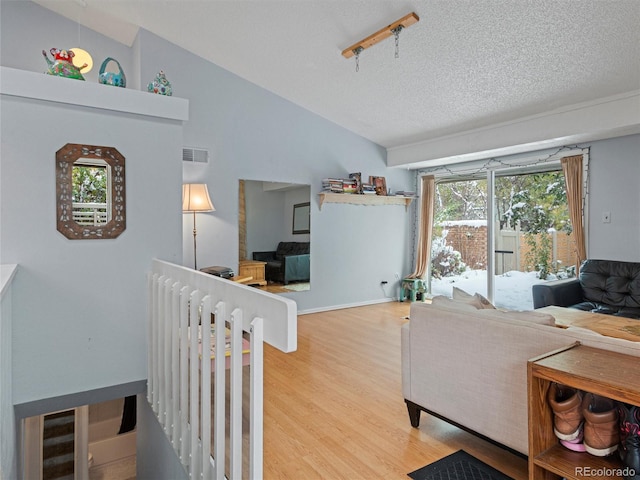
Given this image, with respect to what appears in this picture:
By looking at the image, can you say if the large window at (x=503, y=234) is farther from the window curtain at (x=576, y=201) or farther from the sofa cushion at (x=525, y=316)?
the sofa cushion at (x=525, y=316)

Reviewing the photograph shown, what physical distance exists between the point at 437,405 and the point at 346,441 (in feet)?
1.78

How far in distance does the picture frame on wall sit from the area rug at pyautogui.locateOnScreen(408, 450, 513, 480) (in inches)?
175

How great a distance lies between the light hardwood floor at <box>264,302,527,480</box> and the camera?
1.98 metres

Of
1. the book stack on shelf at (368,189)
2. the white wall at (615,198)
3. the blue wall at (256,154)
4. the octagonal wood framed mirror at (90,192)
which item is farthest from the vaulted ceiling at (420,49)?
the octagonal wood framed mirror at (90,192)

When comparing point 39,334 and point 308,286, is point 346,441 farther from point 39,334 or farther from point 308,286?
point 308,286

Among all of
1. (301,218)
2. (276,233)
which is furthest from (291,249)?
(301,218)

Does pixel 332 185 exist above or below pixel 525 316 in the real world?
above

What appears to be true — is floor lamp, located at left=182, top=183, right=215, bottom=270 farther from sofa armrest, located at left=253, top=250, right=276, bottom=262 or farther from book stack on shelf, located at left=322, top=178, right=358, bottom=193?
book stack on shelf, located at left=322, top=178, right=358, bottom=193

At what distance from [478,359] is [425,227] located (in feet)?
14.9

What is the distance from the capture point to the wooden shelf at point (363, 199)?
5.52 m

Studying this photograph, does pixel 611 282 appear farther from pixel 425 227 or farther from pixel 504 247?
pixel 425 227

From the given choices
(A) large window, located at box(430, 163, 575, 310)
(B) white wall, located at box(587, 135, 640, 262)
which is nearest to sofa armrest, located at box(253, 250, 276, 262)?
(A) large window, located at box(430, 163, 575, 310)

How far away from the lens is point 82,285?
7.49 ft

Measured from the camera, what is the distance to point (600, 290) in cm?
397
